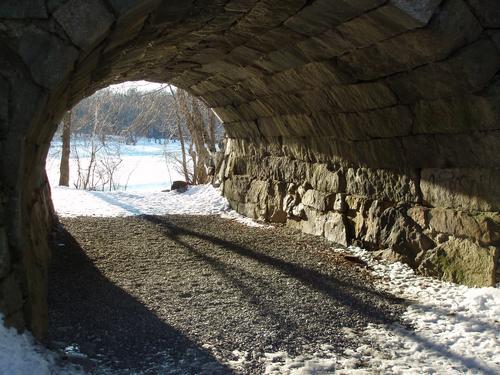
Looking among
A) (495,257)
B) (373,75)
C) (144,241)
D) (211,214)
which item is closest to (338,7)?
(373,75)

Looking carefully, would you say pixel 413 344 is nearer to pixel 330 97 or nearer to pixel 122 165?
pixel 330 97

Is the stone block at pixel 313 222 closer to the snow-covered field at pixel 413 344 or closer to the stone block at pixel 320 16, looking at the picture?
the snow-covered field at pixel 413 344

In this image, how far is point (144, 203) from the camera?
1136 cm

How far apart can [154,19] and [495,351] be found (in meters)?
3.51

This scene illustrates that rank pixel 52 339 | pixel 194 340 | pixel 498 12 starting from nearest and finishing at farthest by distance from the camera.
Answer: pixel 52 339 → pixel 194 340 → pixel 498 12

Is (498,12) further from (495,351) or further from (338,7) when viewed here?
(495,351)

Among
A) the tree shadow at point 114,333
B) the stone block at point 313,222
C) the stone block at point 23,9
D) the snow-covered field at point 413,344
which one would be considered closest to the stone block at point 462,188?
the snow-covered field at point 413,344

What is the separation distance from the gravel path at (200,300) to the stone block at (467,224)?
930 mm

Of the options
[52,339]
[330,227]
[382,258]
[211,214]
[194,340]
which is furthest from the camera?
→ [211,214]

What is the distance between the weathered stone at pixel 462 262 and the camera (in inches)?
191

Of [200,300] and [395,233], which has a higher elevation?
[395,233]

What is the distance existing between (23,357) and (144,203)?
8565mm

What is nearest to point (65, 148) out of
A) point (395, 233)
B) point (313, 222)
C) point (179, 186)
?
point (179, 186)

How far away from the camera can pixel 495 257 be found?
4.82 m
